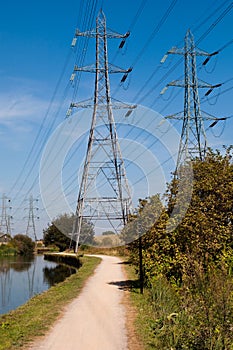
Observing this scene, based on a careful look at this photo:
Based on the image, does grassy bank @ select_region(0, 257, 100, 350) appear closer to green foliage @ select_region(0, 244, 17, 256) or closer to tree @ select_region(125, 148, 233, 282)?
tree @ select_region(125, 148, 233, 282)

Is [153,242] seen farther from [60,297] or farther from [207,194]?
[60,297]

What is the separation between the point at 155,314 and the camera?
11.4 meters

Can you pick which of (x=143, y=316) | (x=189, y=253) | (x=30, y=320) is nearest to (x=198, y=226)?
(x=189, y=253)

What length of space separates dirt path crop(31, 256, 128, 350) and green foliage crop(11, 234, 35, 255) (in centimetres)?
5898

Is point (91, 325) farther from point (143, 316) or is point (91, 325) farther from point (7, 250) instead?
point (7, 250)

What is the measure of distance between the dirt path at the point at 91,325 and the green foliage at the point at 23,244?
5898 cm

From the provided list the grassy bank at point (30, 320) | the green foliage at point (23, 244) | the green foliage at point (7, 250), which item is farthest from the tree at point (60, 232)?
the grassy bank at point (30, 320)

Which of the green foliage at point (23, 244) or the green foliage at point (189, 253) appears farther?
the green foliage at point (23, 244)

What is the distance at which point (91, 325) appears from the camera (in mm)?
10641

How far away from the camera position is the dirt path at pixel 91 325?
28.5ft

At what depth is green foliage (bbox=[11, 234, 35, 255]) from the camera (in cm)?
7406

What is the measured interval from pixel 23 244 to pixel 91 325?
221 feet

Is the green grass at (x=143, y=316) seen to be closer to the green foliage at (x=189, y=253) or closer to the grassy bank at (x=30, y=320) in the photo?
the green foliage at (x=189, y=253)

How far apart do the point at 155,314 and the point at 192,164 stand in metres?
6.52
